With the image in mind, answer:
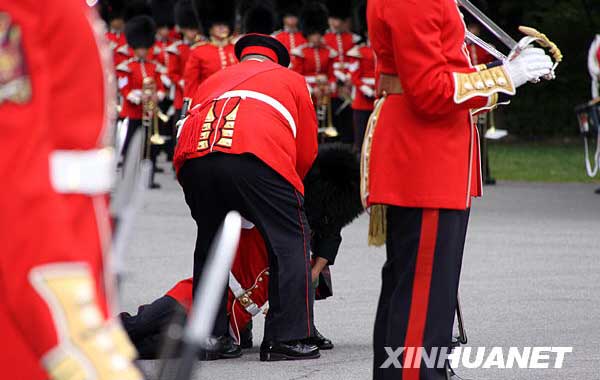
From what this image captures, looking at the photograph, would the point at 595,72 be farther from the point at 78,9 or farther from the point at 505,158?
the point at 78,9

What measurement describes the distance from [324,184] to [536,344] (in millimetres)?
1202

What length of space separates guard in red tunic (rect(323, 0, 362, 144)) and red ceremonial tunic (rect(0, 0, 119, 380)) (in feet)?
50.9

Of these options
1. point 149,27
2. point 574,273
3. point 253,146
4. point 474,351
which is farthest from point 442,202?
point 149,27

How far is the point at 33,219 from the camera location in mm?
1857

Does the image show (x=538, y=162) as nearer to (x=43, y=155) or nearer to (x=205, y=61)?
(x=205, y=61)

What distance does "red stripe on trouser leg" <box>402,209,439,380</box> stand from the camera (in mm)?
4211

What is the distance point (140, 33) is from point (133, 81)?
118 cm

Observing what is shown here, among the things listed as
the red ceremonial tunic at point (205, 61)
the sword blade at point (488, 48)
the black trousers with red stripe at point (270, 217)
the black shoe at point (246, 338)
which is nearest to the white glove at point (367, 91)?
the red ceremonial tunic at point (205, 61)

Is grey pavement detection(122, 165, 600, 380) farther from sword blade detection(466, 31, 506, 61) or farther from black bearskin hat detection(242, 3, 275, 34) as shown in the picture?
black bearskin hat detection(242, 3, 275, 34)

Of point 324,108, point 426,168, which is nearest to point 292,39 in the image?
point 324,108

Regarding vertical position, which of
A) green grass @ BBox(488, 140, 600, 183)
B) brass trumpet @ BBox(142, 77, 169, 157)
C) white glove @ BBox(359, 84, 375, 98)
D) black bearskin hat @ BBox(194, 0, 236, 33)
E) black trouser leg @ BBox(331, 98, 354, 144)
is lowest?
green grass @ BBox(488, 140, 600, 183)

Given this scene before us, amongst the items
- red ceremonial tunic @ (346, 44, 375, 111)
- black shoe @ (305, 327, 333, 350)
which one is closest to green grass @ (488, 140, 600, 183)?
red ceremonial tunic @ (346, 44, 375, 111)

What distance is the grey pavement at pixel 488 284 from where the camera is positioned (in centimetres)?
612

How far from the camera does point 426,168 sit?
4.28m
